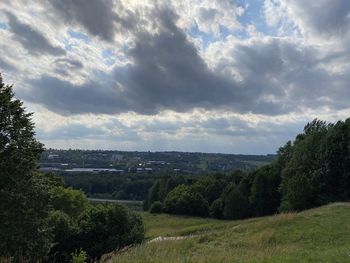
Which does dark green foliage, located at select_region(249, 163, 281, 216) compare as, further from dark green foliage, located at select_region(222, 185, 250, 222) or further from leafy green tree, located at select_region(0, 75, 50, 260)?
leafy green tree, located at select_region(0, 75, 50, 260)

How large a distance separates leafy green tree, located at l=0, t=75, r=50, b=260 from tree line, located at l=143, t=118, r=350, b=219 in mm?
31325

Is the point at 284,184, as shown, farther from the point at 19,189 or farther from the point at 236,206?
the point at 19,189

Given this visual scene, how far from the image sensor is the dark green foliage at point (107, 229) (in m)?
39.3

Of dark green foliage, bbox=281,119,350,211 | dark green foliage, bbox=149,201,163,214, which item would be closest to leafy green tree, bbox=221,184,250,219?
dark green foliage, bbox=149,201,163,214

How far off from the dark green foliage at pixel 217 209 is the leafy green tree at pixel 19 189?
54.8 metres

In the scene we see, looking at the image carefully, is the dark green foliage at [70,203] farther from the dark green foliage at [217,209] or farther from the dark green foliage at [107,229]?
the dark green foliage at [217,209]

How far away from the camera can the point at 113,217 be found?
136 ft

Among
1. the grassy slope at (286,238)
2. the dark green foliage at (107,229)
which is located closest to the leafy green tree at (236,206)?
the dark green foliage at (107,229)

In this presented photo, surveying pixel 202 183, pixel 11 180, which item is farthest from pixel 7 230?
pixel 202 183

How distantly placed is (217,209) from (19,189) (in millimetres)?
58859

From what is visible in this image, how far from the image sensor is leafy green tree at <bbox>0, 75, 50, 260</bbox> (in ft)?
86.5

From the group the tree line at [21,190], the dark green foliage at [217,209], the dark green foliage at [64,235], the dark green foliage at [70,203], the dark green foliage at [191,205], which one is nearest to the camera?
the tree line at [21,190]

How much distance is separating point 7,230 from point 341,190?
36.2 metres

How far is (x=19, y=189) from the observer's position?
2761 cm
